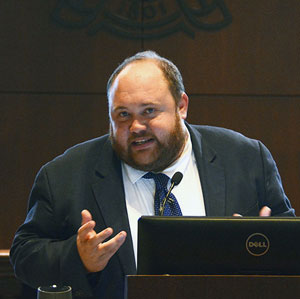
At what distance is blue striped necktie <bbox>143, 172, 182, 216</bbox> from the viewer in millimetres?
2473

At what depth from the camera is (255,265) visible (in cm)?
167

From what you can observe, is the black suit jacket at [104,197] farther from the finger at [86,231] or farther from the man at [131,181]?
the finger at [86,231]

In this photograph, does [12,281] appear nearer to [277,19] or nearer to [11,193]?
[11,193]

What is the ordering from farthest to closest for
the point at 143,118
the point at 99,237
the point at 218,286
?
the point at 143,118, the point at 99,237, the point at 218,286

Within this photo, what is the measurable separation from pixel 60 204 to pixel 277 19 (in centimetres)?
201

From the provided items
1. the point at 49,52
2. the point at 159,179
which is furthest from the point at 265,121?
the point at 159,179

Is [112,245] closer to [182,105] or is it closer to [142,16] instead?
[182,105]

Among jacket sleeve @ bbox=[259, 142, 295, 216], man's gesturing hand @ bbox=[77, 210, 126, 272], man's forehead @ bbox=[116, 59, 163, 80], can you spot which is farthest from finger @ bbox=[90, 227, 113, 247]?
jacket sleeve @ bbox=[259, 142, 295, 216]

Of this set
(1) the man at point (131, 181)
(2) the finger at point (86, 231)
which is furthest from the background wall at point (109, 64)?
(2) the finger at point (86, 231)

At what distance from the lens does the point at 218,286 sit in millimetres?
1595

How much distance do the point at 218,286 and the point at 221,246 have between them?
0.41 ft

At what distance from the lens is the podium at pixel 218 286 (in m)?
1.58

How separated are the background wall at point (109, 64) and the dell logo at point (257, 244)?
2319mm

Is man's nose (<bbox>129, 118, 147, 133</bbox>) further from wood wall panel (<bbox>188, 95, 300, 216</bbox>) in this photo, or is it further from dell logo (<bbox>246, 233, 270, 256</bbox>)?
wood wall panel (<bbox>188, 95, 300, 216</bbox>)
